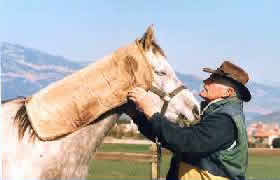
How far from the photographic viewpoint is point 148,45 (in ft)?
14.2

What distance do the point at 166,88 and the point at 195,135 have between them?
0.75 metres

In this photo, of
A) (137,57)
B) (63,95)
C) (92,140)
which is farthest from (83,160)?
(137,57)

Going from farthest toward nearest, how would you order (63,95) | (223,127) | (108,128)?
(108,128) → (63,95) → (223,127)

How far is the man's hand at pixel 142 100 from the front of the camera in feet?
12.7

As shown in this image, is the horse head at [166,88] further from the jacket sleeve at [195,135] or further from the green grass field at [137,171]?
the green grass field at [137,171]

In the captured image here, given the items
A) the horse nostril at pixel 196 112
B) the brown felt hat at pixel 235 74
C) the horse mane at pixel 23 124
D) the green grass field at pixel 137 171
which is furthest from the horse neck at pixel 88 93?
the green grass field at pixel 137 171

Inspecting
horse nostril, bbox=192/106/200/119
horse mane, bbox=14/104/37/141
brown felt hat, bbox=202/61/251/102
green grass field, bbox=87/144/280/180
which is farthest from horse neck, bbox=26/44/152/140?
green grass field, bbox=87/144/280/180

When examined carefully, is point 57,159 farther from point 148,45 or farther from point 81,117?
point 148,45

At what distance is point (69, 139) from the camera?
13.2 ft

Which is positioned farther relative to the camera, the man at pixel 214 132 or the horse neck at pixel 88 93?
the horse neck at pixel 88 93

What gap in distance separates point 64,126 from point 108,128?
1.39 feet

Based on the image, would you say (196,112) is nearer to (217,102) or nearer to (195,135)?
(217,102)

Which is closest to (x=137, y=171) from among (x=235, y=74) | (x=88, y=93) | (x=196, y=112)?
(x=196, y=112)

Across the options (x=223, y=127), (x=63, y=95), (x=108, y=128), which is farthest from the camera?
(x=108, y=128)
